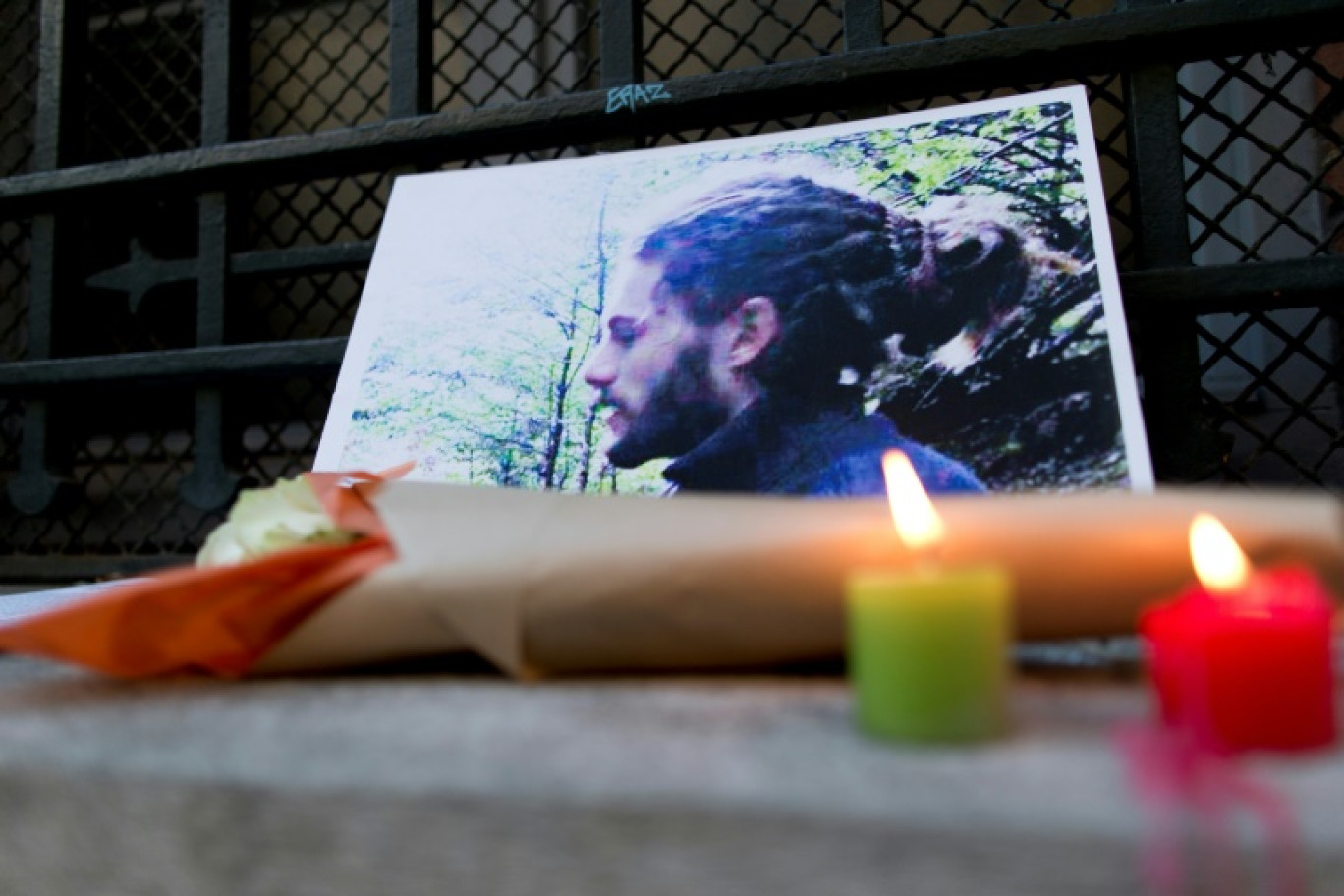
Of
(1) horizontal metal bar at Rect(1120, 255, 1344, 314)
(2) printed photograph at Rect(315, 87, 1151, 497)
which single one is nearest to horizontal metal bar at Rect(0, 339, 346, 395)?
(2) printed photograph at Rect(315, 87, 1151, 497)

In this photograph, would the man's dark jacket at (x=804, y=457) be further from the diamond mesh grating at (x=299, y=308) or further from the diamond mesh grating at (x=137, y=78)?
the diamond mesh grating at (x=137, y=78)

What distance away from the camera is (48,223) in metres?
1.08

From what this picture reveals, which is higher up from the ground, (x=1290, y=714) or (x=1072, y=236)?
(x=1072, y=236)

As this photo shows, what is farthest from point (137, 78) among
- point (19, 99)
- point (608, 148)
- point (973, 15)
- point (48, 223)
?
point (973, 15)

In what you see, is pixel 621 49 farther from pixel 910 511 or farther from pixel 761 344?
pixel 910 511

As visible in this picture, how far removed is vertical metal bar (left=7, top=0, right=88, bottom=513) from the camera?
103 centimetres

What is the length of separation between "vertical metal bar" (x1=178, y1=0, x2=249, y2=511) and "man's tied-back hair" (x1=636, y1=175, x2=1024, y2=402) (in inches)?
20.2

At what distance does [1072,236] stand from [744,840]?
58 cm

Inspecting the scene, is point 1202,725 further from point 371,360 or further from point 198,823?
point 371,360

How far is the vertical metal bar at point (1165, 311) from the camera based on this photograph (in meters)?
0.71

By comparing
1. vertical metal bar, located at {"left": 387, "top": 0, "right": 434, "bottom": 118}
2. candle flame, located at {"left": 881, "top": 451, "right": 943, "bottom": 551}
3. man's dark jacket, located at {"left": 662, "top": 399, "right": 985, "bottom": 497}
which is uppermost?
vertical metal bar, located at {"left": 387, "top": 0, "right": 434, "bottom": 118}

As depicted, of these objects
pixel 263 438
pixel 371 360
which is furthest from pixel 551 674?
pixel 263 438

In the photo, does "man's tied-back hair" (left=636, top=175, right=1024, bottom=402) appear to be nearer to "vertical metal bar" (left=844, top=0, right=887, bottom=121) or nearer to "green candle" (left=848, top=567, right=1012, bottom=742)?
"vertical metal bar" (left=844, top=0, right=887, bottom=121)

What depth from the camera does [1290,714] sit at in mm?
235
